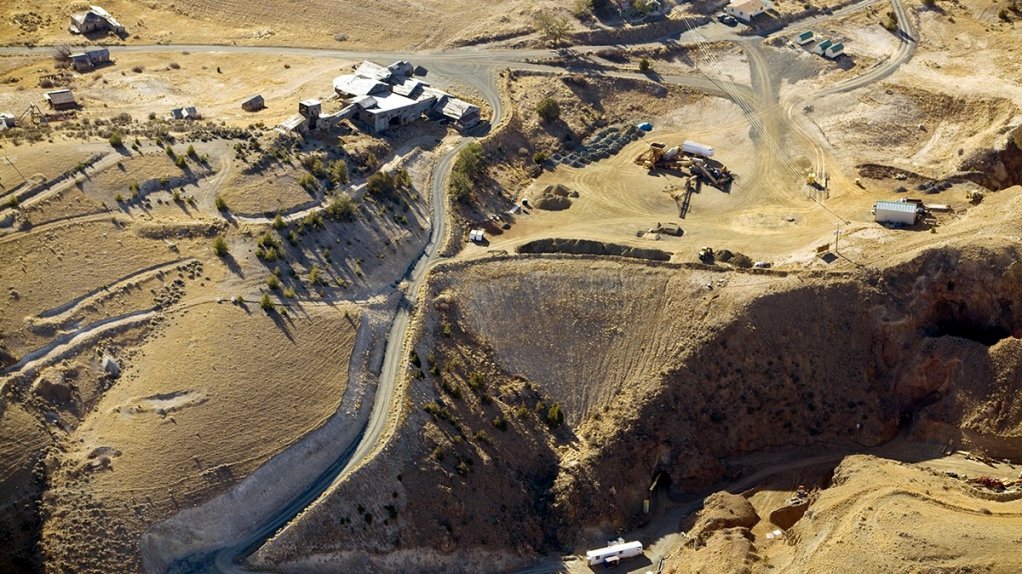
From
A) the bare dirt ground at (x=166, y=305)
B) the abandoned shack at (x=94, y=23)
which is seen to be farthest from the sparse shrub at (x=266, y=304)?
the abandoned shack at (x=94, y=23)

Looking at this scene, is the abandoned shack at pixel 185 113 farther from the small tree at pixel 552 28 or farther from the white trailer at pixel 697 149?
the white trailer at pixel 697 149

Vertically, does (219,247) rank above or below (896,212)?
above

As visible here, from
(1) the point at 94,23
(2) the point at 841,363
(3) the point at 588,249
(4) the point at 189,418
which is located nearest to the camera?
(4) the point at 189,418

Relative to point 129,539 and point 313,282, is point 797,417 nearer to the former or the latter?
point 313,282

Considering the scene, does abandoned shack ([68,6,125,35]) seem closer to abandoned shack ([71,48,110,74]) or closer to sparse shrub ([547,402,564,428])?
abandoned shack ([71,48,110,74])

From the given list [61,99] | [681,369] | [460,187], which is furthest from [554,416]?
[61,99]

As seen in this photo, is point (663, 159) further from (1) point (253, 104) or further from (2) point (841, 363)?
(1) point (253, 104)
